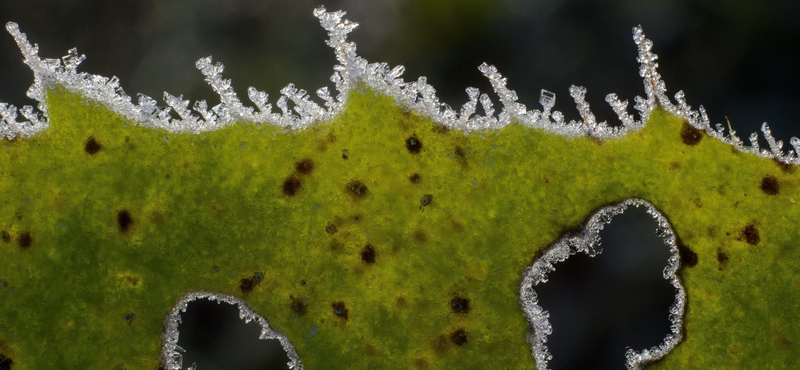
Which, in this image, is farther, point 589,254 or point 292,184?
point 589,254

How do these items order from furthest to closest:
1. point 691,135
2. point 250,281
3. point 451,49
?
point 451,49 → point 250,281 → point 691,135

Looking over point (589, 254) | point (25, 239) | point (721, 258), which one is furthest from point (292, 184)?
point (721, 258)

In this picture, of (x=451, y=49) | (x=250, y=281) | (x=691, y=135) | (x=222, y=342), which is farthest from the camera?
(x=451, y=49)

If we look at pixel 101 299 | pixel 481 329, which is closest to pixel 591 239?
pixel 481 329

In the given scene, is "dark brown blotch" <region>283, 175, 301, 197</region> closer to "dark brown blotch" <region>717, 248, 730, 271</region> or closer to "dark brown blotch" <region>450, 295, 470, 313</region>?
"dark brown blotch" <region>450, 295, 470, 313</region>

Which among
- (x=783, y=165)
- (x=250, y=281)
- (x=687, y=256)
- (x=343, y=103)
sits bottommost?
(x=687, y=256)

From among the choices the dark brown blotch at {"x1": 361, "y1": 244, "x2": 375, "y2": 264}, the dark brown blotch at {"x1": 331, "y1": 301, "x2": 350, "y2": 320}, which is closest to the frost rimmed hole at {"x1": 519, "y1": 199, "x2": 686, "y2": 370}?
the dark brown blotch at {"x1": 361, "y1": 244, "x2": 375, "y2": 264}

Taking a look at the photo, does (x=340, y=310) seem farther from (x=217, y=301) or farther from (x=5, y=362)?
(x=5, y=362)

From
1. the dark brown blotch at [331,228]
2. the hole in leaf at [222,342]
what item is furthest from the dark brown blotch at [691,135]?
the hole in leaf at [222,342]
